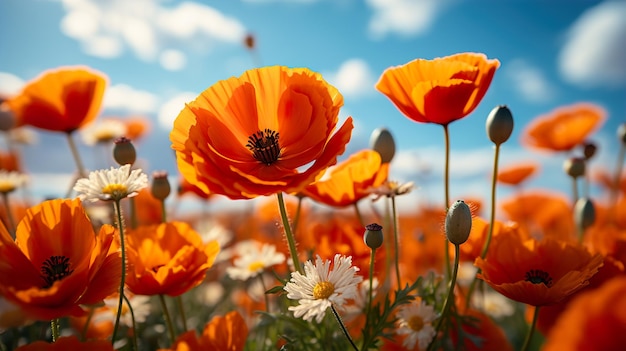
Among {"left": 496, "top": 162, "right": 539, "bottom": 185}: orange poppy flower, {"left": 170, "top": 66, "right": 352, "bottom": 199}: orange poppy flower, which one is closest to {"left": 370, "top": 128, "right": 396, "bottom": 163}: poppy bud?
{"left": 170, "top": 66, "right": 352, "bottom": 199}: orange poppy flower

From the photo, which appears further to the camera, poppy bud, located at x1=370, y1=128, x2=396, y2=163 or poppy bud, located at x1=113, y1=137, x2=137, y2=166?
poppy bud, located at x1=370, y1=128, x2=396, y2=163

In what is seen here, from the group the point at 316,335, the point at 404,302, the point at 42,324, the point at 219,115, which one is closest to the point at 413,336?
the point at 404,302

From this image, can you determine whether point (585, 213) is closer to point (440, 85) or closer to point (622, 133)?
point (622, 133)

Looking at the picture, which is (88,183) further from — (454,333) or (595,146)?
(595,146)

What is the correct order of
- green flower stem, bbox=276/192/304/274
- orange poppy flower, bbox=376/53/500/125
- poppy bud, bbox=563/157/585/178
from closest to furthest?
green flower stem, bbox=276/192/304/274
orange poppy flower, bbox=376/53/500/125
poppy bud, bbox=563/157/585/178

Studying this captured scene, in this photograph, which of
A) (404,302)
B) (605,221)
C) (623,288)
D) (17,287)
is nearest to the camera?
(623,288)

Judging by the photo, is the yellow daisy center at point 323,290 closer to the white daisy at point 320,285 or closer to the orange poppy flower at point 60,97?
the white daisy at point 320,285

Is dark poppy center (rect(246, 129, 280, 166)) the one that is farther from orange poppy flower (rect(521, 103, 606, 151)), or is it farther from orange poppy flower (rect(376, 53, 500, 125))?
orange poppy flower (rect(521, 103, 606, 151))

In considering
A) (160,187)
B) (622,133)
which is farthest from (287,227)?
(622,133)
